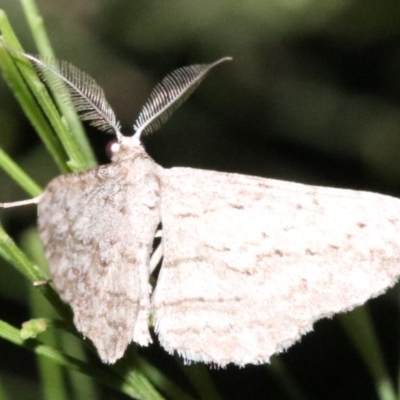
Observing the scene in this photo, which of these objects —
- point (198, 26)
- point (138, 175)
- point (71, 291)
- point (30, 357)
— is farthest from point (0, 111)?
point (71, 291)

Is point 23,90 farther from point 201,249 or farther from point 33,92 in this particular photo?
point 201,249

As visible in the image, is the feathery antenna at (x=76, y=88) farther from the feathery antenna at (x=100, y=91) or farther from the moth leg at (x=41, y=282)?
the moth leg at (x=41, y=282)

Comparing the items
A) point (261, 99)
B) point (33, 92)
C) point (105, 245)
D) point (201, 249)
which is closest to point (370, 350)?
point (201, 249)

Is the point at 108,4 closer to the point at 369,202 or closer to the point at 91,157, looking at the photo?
the point at 91,157

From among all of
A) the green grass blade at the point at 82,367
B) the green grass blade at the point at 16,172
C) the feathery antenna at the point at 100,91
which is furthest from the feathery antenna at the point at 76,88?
the green grass blade at the point at 82,367

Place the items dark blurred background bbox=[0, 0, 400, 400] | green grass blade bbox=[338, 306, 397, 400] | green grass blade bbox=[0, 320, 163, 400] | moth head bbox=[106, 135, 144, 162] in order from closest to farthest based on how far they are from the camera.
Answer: green grass blade bbox=[0, 320, 163, 400], green grass blade bbox=[338, 306, 397, 400], moth head bbox=[106, 135, 144, 162], dark blurred background bbox=[0, 0, 400, 400]

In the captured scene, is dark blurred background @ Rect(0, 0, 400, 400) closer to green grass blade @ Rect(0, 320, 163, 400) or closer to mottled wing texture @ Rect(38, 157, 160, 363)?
mottled wing texture @ Rect(38, 157, 160, 363)

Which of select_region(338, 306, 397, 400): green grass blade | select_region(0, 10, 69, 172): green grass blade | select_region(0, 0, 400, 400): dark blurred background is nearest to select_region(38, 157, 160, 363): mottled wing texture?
select_region(0, 10, 69, 172): green grass blade
